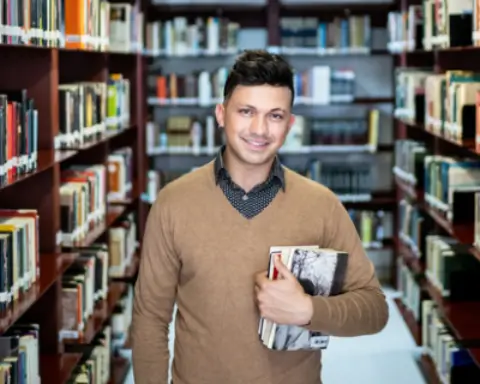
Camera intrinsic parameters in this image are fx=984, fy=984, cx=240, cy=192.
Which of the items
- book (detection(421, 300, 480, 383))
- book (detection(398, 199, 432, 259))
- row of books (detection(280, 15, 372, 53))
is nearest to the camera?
book (detection(421, 300, 480, 383))

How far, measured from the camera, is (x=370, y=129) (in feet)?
26.3

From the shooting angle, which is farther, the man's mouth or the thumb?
the man's mouth

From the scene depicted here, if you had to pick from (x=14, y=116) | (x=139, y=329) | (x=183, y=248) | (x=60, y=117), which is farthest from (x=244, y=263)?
(x=60, y=117)

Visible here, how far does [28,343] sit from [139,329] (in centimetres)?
136

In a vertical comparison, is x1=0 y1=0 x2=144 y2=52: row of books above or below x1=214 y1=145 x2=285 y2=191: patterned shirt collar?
above

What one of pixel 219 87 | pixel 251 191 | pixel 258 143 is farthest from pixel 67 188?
pixel 219 87

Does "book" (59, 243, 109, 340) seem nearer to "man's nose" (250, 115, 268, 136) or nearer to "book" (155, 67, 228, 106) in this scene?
Answer: "man's nose" (250, 115, 268, 136)

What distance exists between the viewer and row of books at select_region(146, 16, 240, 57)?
7.78m

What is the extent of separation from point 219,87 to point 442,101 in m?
2.64

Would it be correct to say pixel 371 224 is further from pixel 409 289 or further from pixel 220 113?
pixel 220 113

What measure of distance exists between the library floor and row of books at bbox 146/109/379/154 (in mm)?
1754

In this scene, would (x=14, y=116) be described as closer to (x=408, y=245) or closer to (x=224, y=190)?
(x=224, y=190)

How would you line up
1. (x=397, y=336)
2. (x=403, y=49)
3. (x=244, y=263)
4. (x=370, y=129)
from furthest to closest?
(x=370, y=129), (x=403, y=49), (x=397, y=336), (x=244, y=263)

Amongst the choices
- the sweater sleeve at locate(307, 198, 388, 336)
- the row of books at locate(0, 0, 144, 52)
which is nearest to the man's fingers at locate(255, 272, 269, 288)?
the sweater sleeve at locate(307, 198, 388, 336)
